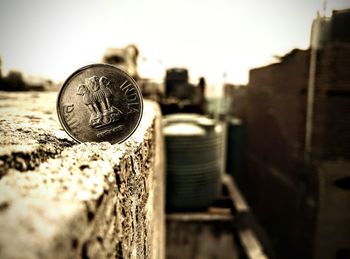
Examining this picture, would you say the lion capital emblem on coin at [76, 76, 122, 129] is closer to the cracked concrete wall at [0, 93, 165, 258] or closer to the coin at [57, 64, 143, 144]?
the coin at [57, 64, 143, 144]

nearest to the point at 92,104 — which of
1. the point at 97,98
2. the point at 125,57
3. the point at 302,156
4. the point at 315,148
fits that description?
the point at 97,98

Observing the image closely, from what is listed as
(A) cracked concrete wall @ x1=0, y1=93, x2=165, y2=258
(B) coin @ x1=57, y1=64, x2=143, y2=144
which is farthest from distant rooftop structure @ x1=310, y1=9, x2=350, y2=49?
(A) cracked concrete wall @ x1=0, y1=93, x2=165, y2=258

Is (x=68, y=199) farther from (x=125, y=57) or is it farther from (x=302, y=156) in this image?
(x=125, y=57)

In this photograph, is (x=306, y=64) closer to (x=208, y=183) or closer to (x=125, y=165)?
(x=208, y=183)

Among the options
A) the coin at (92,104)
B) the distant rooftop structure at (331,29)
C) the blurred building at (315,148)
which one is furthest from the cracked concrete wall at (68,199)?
the distant rooftop structure at (331,29)

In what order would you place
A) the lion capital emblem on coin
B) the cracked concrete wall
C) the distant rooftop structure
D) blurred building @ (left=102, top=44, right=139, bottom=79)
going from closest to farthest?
the cracked concrete wall
the lion capital emblem on coin
the distant rooftop structure
blurred building @ (left=102, top=44, right=139, bottom=79)

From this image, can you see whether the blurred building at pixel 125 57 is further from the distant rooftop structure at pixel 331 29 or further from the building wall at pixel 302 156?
the distant rooftop structure at pixel 331 29

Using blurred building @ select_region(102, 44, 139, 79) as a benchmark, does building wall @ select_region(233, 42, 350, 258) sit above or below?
below
